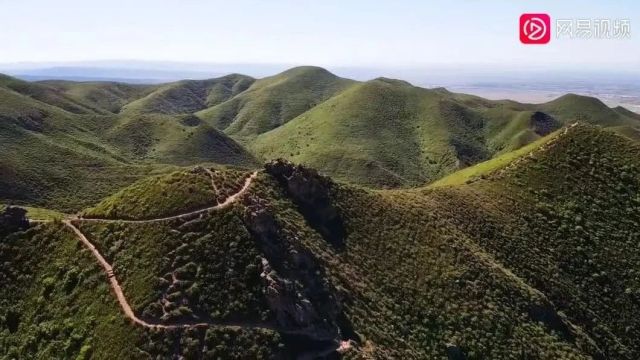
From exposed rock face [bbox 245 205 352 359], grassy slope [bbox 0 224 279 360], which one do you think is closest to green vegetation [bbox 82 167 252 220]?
grassy slope [bbox 0 224 279 360]

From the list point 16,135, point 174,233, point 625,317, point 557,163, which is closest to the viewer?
point 174,233

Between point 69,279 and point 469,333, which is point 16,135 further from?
point 469,333

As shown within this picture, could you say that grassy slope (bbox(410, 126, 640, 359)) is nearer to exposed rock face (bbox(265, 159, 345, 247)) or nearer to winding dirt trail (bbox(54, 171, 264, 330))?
exposed rock face (bbox(265, 159, 345, 247))

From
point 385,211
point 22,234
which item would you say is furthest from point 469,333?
point 22,234

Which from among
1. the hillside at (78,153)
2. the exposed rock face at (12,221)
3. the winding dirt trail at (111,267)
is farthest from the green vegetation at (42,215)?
the hillside at (78,153)

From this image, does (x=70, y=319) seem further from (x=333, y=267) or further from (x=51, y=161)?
(x=51, y=161)

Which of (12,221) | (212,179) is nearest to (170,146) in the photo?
(12,221)

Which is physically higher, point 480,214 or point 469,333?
point 480,214
